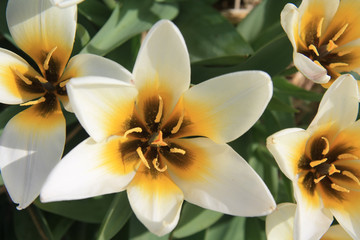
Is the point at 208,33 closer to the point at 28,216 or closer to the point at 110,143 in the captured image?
the point at 110,143

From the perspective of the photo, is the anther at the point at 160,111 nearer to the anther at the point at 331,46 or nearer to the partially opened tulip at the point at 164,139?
the partially opened tulip at the point at 164,139

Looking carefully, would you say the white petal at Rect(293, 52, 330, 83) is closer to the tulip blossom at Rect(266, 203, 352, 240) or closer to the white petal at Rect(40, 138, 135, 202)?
the tulip blossom at Rect(266, 203, 352, 240)

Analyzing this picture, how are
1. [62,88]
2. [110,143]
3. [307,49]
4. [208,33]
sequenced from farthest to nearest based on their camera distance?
[208,33]
[307,49]
[62,88]
[110,143]

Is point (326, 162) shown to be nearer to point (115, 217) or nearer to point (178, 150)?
point (178, 150)

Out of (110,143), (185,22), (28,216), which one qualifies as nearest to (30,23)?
(110,143)

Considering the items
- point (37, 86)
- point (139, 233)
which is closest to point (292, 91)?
point (139, 233)

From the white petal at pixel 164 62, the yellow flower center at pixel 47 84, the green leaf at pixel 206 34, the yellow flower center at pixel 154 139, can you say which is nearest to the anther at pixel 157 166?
the yellow flower center at pixel 154 139
